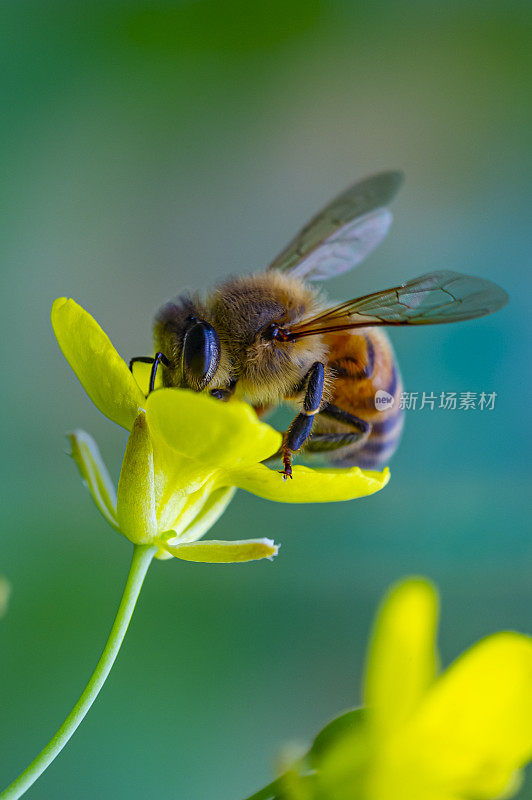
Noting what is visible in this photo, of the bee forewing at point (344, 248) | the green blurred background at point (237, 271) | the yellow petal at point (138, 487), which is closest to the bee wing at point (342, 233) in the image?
the bee forewing at point (344, 248)

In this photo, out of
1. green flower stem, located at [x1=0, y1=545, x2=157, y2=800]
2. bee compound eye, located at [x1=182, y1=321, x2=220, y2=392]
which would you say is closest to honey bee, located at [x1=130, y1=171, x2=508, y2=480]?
bee compound eye, located at [x1=182, y1=321, x2=220, y2=392]

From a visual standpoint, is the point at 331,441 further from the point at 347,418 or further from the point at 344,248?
the point at 344,248

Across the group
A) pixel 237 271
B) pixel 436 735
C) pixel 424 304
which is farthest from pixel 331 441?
pixel 237 271

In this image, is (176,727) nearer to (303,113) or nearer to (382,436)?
(382,436)

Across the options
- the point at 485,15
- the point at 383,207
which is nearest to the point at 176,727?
the point at 383,207

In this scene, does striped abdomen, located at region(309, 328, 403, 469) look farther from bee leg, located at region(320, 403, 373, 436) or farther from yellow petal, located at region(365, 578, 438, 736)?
yellow petal, located at region(365, 578, 438, 736)

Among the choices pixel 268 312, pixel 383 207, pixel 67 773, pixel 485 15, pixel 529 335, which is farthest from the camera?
pixel 485 15
